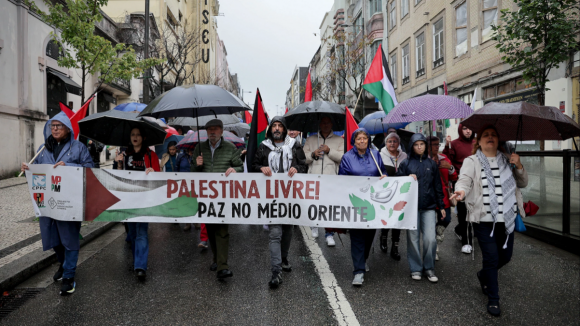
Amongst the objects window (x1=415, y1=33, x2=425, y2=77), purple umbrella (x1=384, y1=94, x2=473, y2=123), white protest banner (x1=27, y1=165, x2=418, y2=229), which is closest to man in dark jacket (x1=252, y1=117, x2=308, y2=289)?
white protest banner (x1=27, y1=165, x2=418, y2=229)

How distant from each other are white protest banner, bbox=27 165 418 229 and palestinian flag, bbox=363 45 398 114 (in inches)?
86.2

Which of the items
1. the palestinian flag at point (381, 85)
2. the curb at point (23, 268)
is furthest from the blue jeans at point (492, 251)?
the curb at point (23, 268)

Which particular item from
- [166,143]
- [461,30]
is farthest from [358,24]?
[166,143]

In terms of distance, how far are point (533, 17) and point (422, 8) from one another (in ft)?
49.4

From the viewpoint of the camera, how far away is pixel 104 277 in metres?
5.12

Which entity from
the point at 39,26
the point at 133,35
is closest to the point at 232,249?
the point at 39,26

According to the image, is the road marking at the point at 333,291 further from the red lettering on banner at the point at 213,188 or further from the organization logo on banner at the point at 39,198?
Result: the organization logo on banner at the point at 39,198

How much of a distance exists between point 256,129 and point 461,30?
15.9 meters

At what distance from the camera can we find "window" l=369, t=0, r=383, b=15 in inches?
1153

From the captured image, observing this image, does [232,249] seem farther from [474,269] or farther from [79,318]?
[474,269]

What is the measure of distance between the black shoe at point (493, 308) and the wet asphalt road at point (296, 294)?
0.06 m

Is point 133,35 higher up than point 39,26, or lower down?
higher up

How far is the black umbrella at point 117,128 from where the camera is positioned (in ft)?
17.8

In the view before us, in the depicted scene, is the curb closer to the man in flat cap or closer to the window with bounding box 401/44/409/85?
the man in flat cap
